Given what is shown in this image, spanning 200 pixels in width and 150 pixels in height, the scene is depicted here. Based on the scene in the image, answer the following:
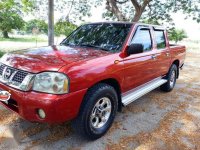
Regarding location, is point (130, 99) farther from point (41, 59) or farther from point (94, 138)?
point (41, 59)

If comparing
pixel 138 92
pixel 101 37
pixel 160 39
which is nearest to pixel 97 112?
pixel 138 92

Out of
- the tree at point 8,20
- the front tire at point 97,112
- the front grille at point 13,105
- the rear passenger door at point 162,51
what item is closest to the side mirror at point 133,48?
the front tire at point 97,112

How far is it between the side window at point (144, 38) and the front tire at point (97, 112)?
1232 millimetres

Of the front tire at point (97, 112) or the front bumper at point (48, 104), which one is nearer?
the front bumper at point (48, 104)

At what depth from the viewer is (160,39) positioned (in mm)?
5230

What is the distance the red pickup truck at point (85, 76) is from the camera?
8.73ft

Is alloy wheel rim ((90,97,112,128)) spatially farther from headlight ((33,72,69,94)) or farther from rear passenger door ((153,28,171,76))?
rear passenger door ((153,28,171,76))

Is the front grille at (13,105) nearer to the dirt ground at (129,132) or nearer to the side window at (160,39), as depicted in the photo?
the dirt ground at (129,132)

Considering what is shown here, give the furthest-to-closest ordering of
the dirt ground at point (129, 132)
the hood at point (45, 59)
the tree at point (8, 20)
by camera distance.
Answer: the tree at point (8, 20) < the dirt ground at point (129, 132) < the hood at point (45, 59)

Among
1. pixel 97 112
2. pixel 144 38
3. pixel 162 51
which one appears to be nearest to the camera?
pixel 97 112

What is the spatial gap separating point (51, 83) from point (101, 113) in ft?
3.50

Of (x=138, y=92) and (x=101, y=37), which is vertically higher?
(x=101, y=37)

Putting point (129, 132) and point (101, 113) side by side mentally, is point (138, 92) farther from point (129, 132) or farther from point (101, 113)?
point (101, 113)

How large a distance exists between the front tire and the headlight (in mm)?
431
